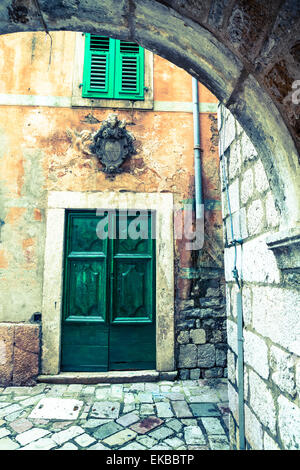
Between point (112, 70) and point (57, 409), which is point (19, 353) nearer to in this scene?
point (57, 409)

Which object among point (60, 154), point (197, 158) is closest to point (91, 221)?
point (60, 154)

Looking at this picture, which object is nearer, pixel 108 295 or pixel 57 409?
pixel 57 409

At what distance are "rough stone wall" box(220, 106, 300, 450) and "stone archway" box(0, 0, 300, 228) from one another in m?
0.33

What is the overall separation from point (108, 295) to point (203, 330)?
4.78 ft

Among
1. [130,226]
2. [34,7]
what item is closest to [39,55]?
[130,226]

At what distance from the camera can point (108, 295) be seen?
4027mm

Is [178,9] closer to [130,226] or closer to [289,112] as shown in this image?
[289,112]

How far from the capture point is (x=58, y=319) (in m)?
3.86

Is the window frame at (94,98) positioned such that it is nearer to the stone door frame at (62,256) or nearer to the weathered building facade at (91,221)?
the weathered building facade at (91,221)

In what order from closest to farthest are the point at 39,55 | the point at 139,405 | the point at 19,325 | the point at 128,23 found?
Answer: the point at 128,23, the point at 139,405, the point at 19,325, the point at 39,55

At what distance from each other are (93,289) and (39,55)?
12.2 ft

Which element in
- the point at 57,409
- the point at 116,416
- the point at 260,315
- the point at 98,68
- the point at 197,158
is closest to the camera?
the point at 260,315

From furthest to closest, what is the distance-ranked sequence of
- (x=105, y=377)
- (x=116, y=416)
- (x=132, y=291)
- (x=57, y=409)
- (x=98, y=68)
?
(x=98, y=68)
(x=132, y=291)
(x=105, y=377)
(x=57, y=409)
(x=116, y=416)

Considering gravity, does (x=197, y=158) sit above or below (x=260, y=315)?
above
